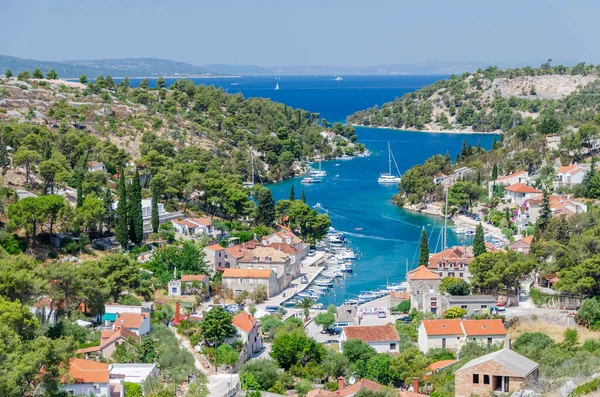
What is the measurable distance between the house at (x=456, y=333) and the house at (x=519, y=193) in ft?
86.9

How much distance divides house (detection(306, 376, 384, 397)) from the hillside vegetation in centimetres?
8527

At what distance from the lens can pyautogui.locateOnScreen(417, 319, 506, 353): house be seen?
102 ft

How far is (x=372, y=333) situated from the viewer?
3141 cm

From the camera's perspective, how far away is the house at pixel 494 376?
22312 millimetres

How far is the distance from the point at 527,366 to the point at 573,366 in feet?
6.61

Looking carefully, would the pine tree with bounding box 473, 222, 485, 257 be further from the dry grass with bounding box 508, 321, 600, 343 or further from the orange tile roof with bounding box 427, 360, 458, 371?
the orange tile roof with bounding box 427, 360, 458, 371

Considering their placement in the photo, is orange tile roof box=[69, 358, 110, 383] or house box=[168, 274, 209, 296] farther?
house box=[168, 274, 209, 296]

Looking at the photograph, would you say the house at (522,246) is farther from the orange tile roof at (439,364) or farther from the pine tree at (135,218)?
the pine tree at (135,218)

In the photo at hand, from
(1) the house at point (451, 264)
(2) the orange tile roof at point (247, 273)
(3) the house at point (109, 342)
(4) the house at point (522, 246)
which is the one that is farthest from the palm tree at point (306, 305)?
(4) the house at point (522, 246)

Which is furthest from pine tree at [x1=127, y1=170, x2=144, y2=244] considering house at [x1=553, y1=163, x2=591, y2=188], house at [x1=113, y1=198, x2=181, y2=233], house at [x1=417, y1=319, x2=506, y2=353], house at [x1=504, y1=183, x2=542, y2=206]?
house at [x1=553, y1=163, x2=591, y2=188]

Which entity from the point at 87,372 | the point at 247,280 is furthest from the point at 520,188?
the point at 87,372

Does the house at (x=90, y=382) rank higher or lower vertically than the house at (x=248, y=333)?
higher

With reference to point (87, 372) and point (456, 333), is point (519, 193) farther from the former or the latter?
point (87, 372)

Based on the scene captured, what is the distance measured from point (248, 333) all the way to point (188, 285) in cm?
761
